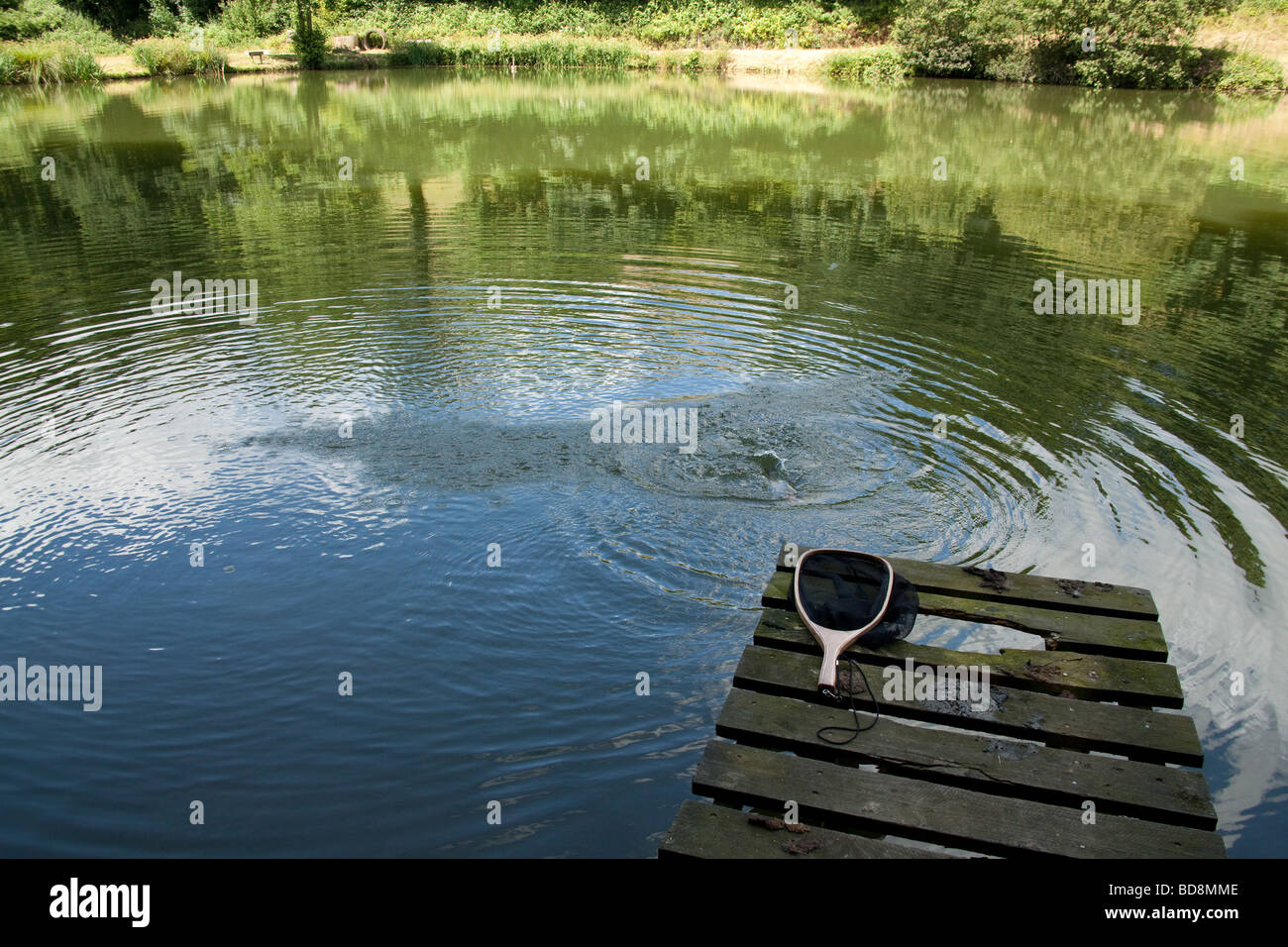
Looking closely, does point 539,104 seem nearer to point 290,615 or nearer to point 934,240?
point 934,240

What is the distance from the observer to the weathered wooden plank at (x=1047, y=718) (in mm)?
4012

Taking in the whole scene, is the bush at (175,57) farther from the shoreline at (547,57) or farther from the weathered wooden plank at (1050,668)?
the weathered wooden plank at (1050,668)

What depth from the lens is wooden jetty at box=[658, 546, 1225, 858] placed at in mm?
3539

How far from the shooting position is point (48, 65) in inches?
1603

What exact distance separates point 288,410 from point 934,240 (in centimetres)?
1075

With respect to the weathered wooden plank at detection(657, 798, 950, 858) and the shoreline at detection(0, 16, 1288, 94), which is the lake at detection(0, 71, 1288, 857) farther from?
the shoreline at detection(0, 16, 1288, 94)

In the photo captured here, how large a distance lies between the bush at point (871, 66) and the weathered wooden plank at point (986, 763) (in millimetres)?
42250

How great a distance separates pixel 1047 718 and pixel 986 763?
0.49 meters

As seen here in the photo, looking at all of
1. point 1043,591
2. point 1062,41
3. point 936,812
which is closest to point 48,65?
point 1062,41

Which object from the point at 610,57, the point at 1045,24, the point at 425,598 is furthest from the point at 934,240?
the point at 610,57

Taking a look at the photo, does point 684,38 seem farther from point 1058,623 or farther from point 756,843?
point 756,843

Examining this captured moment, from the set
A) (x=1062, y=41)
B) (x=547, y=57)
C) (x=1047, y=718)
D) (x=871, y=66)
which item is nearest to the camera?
(x=1047, y=718)

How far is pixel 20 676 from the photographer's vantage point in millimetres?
5371

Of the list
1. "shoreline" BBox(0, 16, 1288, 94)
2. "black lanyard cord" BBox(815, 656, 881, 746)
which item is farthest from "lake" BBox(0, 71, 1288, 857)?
"shoreline" BBox(0, 16, 1288, 94)
